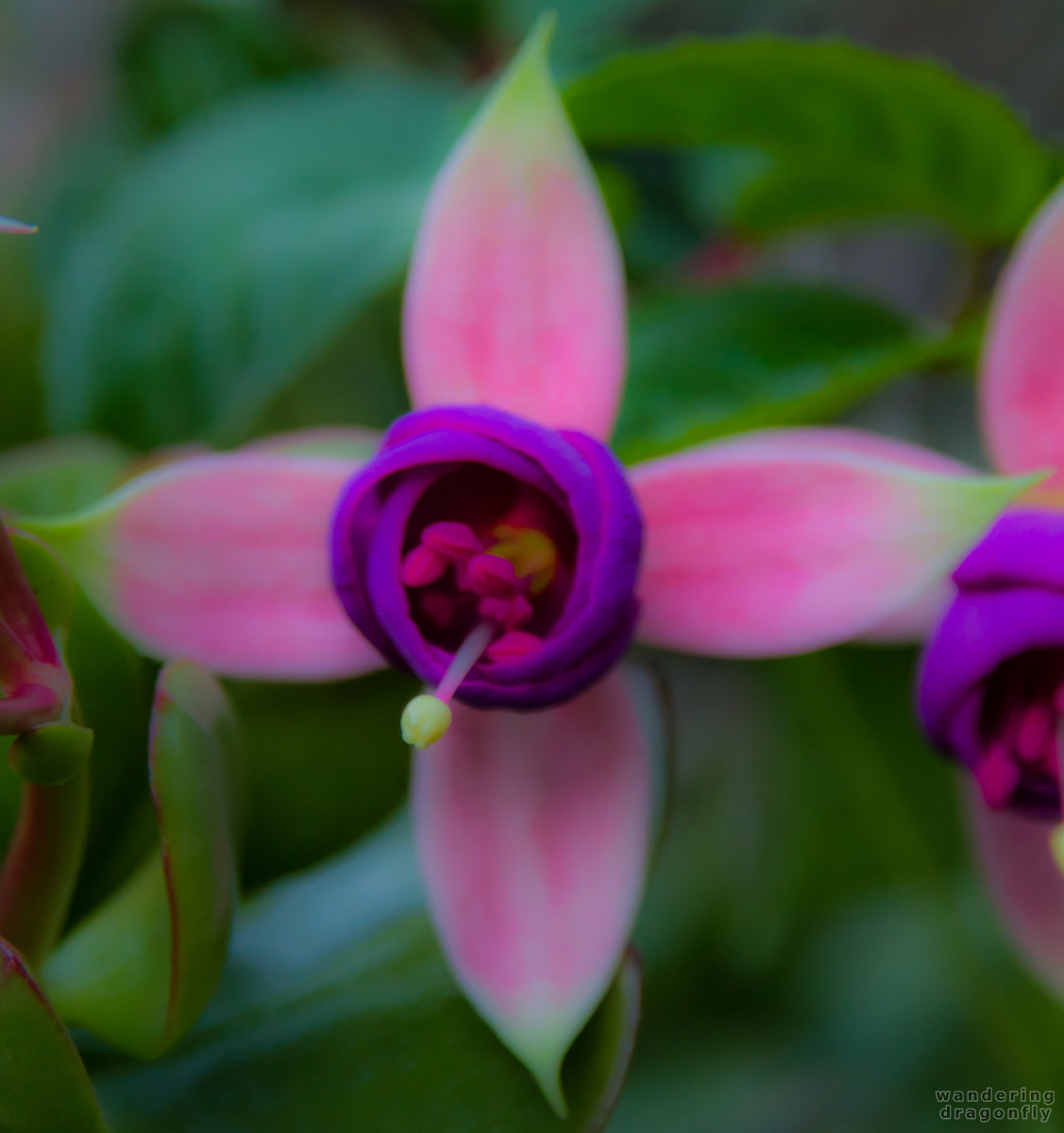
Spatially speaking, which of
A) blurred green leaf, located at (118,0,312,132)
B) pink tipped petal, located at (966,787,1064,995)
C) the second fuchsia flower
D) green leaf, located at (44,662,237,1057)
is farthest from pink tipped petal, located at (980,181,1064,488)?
blurred green leaf, located at (118,0,312,132)

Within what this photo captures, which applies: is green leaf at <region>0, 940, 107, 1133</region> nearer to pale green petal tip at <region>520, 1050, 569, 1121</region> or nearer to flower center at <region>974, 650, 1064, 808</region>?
pale green petal tip at <region>520, 1050, 569, 1121</region>

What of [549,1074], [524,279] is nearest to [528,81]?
[524,279]

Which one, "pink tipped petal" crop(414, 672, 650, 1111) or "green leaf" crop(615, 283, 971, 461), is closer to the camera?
"pink tipped petal" crop(414, 672, 650, 1111)

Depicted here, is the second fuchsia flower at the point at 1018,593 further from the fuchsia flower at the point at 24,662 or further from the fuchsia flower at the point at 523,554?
the fuchsia flower at the point at 24,662

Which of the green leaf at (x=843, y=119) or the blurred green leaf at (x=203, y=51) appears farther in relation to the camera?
the blurred green leaf at (x=203, y=51)

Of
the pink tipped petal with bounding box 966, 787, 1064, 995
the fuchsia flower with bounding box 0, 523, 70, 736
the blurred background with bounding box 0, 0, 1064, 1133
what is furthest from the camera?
the blurred background with bounding box 0, 0, 1064, 1133

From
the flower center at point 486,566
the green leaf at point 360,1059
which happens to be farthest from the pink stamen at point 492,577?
the green leaf at point 360,1059
